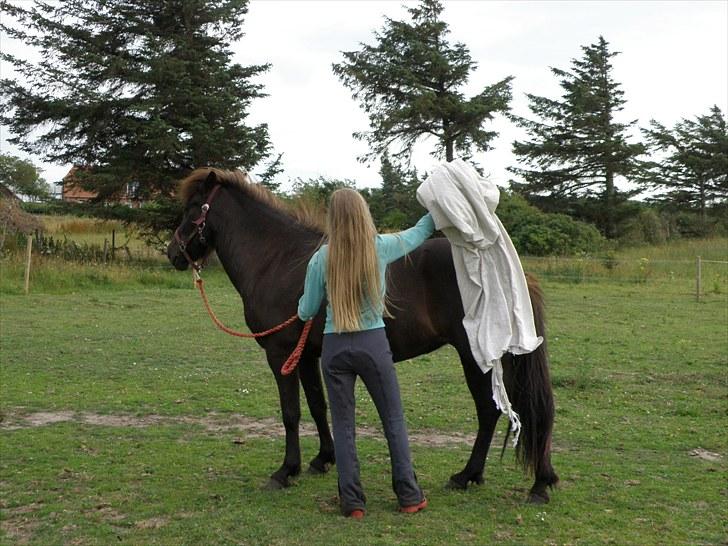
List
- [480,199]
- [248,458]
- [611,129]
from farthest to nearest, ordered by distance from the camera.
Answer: [611,129] < [248,458] < [480,199]

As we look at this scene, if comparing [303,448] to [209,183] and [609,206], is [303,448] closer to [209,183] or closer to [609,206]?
[209,183]

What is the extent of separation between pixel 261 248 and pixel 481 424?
6.85ft

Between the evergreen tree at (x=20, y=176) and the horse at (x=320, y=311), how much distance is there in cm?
4217

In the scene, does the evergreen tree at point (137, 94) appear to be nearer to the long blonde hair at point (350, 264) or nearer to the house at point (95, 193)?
the house at point (95, 193)

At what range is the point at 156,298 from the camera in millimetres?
17734

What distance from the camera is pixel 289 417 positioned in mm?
5195

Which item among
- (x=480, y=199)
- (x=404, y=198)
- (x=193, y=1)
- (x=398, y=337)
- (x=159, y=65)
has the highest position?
(x=193, y=1)

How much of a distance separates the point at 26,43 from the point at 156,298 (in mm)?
13278

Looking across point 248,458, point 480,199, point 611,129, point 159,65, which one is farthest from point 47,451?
point 611,129

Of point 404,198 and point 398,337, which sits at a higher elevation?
point 404,198

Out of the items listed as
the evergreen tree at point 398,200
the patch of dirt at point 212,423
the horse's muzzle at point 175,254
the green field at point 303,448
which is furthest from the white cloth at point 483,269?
the evergreen tree at point 398,200

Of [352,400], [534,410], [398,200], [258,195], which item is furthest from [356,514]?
[398,200]

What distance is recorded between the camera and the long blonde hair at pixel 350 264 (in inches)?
167

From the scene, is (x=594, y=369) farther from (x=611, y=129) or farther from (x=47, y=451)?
(x=611, y=129)
